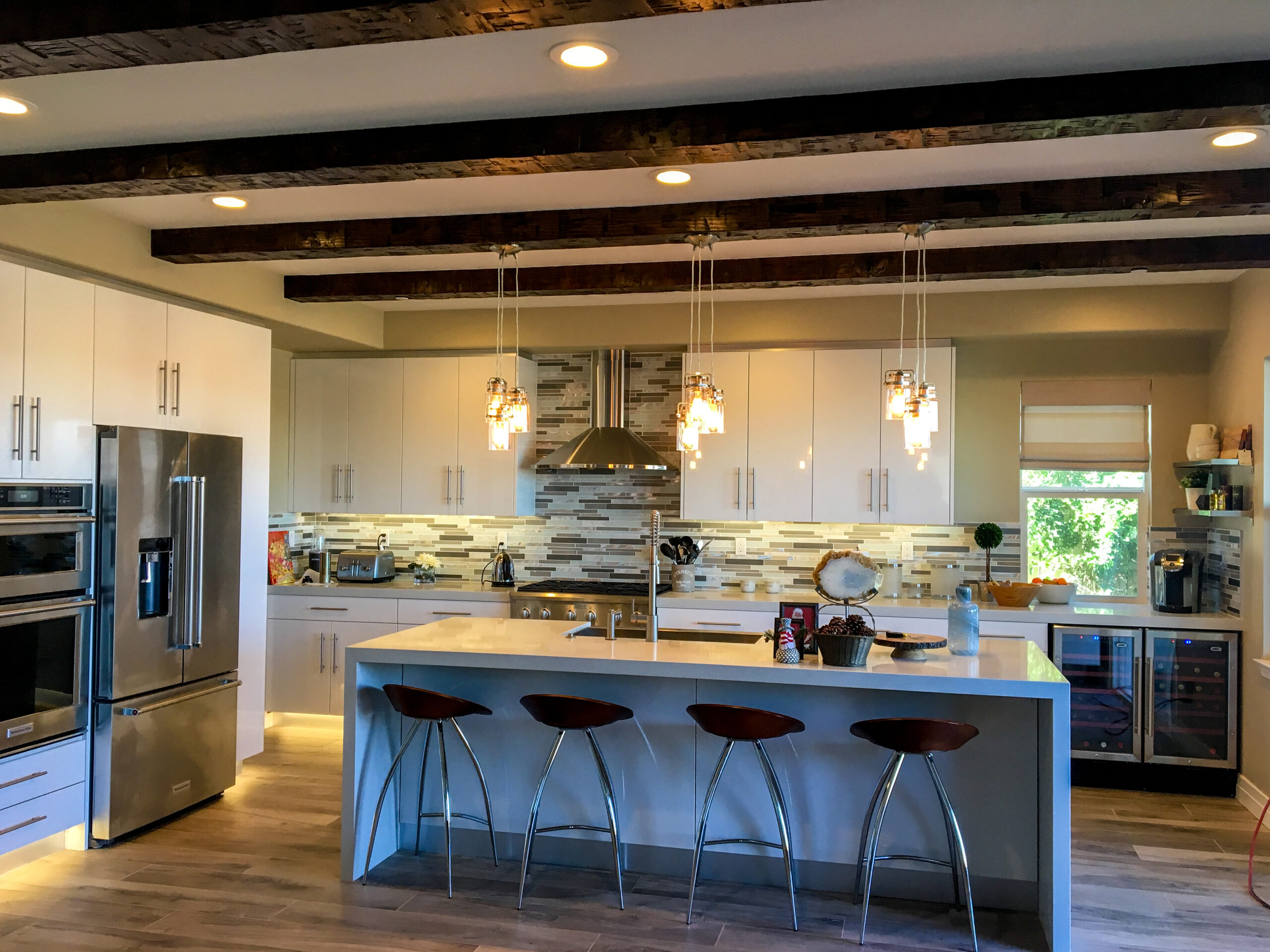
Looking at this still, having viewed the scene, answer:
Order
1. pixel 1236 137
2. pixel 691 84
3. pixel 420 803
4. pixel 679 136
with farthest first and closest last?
pixel 420 803
pixel 1236 137
pixel 679 136
pixel 691 84

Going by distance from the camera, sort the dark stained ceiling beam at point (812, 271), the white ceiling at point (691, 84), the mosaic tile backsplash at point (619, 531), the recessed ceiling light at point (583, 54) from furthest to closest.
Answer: the mosaic tile backsplash at point (619, 531)
the dark stained ceiling beam at point (812, 271)
the recessed ceiling light at point (583, 54)
the white ceiling at point (691, 84)

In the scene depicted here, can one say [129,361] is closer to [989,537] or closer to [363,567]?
[363,567]

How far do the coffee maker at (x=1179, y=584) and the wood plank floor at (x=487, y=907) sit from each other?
1.30 meters

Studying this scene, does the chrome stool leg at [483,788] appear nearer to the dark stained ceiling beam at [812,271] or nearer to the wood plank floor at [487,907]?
the wood plank floor at [487,907]

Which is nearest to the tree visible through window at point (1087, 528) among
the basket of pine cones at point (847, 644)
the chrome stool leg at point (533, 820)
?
the basket of pine cones at point (847, 644)

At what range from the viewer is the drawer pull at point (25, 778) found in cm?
379

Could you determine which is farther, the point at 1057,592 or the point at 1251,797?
the point at 1057,592

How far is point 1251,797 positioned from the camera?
5.01 metres

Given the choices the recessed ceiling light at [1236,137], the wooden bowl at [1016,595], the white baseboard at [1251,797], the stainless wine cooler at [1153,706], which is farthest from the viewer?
the wooden bowl at [1016,595]

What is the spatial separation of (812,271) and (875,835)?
2.73 m

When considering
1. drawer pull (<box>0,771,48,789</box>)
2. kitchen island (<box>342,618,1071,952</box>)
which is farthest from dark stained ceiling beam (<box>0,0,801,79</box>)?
drawer pull (<box>0,771,48,789</box>)

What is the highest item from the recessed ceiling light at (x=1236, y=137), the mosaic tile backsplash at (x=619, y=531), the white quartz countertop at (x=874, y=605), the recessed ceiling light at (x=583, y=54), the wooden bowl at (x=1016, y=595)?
the recessed ceiling light at (x=583, y=54)

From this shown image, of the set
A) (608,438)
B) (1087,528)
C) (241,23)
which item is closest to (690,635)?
(608,438)

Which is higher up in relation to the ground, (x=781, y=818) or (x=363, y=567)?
(x=363, y=567)
